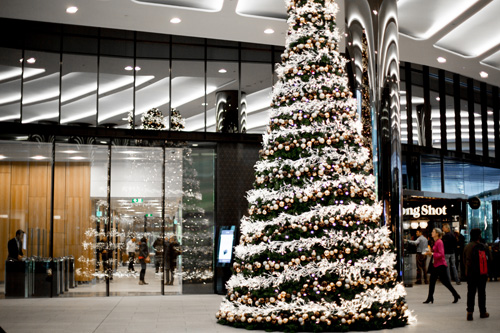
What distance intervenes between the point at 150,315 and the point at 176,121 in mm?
6293

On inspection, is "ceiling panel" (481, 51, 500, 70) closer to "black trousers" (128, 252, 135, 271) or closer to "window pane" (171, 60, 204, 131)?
"window pane" (171, 60, 204, 131)

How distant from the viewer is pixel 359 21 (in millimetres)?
12195

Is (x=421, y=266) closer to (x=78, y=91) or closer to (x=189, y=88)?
(x=189, y=88)

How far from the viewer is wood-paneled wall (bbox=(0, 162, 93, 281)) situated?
14648 millimetres

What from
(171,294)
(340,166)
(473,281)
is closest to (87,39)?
(171,294)

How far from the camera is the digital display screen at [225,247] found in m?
14.7

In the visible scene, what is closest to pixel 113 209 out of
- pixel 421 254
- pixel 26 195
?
pixel 26 195

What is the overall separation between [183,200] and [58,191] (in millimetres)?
3125

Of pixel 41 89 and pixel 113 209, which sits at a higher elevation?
pixel 41 89

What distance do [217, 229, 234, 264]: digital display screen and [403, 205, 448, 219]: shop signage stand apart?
7.06 meters

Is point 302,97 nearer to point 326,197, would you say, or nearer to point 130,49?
point 326,197

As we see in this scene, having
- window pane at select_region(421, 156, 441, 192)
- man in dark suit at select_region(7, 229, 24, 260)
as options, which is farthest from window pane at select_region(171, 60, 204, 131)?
window pane at select_region(421, 156, 441, 192)

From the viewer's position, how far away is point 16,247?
14.2 metres

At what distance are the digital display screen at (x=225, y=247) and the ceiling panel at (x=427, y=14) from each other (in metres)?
6.82
